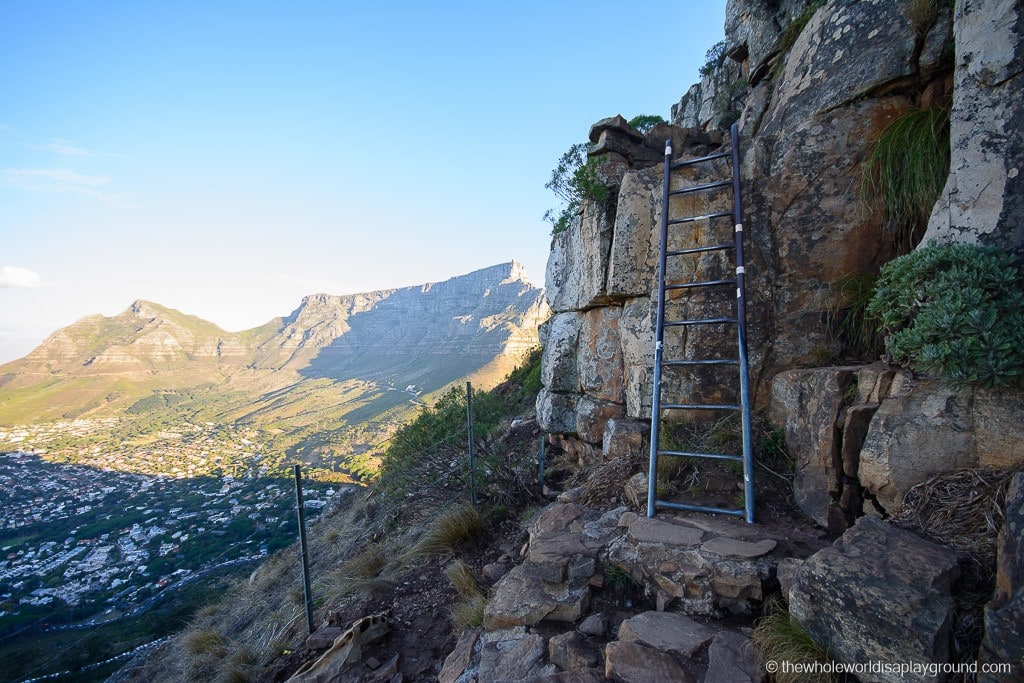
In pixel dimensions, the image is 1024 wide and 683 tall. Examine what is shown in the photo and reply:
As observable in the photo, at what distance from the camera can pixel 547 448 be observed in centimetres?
726

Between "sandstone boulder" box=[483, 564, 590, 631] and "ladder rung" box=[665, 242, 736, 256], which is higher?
"ladder rung" box=[665, 242, 736, 256]

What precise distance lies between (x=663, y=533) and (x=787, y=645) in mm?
1063

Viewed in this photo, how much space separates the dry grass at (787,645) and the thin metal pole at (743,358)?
104 cm

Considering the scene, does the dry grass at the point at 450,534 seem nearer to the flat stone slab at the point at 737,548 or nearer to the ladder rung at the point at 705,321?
the flat stone slab at the point at 737,548

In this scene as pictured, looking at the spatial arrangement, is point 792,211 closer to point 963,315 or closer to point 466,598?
point 963,315

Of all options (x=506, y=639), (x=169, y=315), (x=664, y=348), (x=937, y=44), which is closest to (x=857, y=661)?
(x=506, y=639)

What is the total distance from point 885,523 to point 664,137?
5413 mm

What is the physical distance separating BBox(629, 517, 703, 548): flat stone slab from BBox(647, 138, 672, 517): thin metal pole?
8.0 inches

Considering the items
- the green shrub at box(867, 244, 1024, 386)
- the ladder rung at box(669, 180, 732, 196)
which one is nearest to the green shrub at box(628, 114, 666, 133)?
the ladder rung at box(669, 180, 732, 196)

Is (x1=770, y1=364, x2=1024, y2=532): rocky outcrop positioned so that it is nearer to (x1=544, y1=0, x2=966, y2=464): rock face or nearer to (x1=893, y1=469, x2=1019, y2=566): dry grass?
(x1=893, y1=469, x2=1019, y2=566): dry grass

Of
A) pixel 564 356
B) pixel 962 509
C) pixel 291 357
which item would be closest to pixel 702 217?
pixel 564 356

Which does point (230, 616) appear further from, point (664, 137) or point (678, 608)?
point (664, 137)

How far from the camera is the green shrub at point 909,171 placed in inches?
144

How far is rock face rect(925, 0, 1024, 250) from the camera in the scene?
9.66 feet
